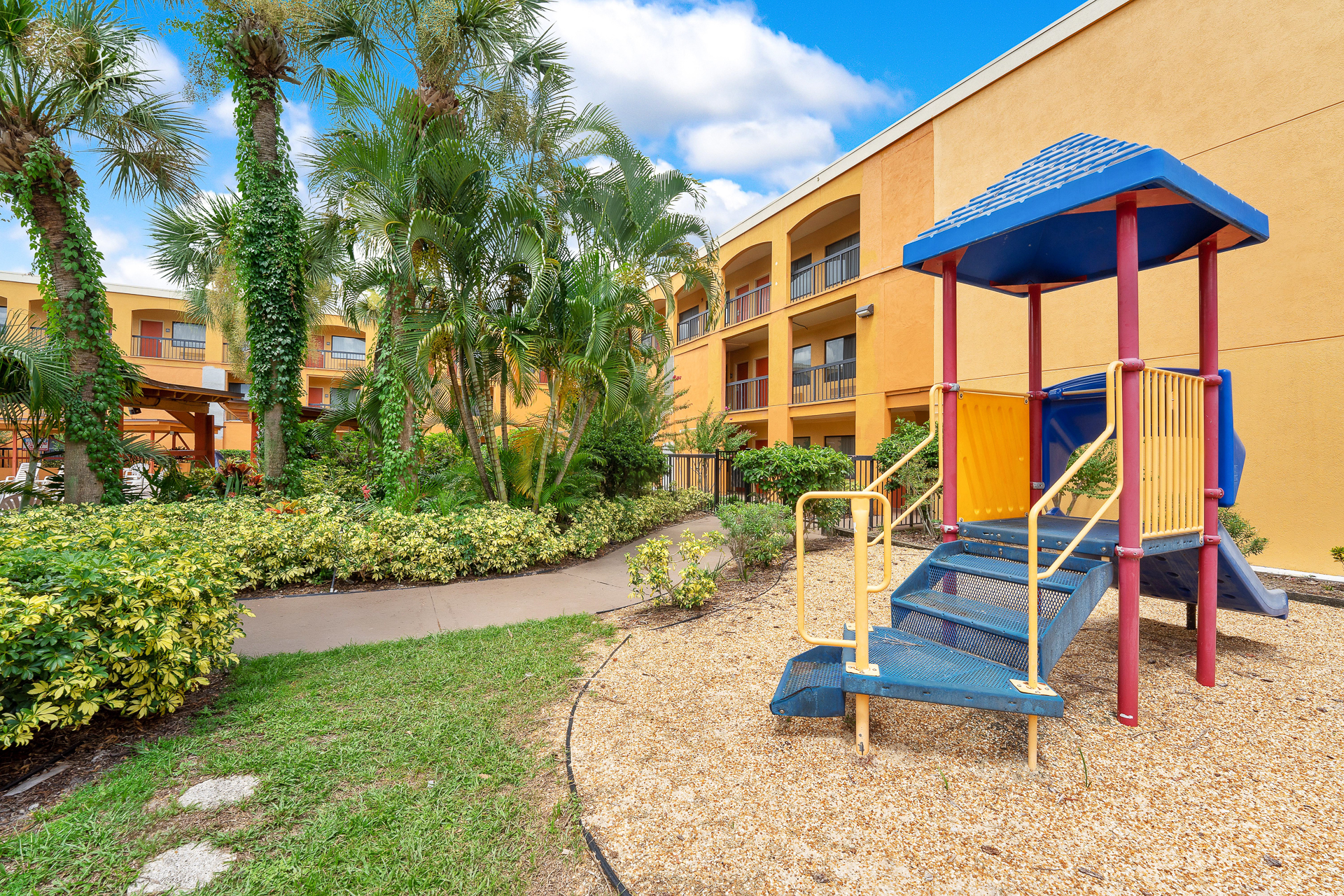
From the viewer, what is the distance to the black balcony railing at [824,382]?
15508 millimetres

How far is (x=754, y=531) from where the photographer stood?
649 cm

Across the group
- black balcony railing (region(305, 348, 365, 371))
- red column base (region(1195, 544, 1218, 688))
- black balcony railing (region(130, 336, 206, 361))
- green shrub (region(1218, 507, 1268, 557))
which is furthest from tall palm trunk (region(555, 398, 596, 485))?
black balcony railing (region(130, 336, 206, 361))

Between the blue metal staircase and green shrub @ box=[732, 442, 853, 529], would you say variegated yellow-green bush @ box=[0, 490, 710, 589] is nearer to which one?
green shrub @ box=[732, 442, 853, 529]

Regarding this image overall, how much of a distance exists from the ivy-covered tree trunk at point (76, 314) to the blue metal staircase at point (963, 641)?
9959 millimetres

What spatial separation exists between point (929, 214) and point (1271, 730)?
11.3 metres

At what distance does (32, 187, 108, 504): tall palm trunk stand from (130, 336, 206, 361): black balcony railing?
73.0 feet

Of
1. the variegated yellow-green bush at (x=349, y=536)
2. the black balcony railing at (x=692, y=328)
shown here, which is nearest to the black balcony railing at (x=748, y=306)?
the black balcony railing at (x=692, y=328)

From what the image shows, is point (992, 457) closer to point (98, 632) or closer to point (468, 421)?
point (98, 632)

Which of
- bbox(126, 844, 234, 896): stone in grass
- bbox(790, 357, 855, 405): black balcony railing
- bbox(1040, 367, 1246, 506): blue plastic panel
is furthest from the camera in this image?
bbox(790, 357, 855, 405): black balcony railing

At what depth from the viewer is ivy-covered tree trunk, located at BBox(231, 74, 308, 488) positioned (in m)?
8.66

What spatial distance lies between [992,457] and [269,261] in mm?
10431

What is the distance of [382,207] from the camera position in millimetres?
7172

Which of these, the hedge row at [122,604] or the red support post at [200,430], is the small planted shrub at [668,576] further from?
the red support post at [200,430]

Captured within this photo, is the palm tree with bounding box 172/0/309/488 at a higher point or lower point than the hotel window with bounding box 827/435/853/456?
higher
